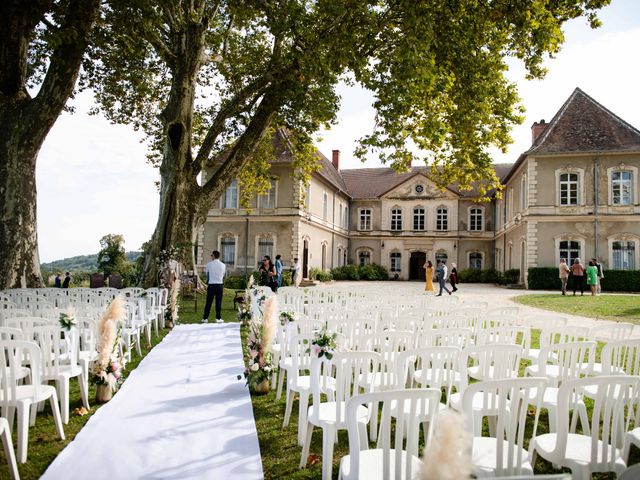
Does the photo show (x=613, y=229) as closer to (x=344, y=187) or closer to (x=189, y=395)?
(x=344, y=187)

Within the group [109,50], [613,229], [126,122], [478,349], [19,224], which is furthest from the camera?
[613,229]

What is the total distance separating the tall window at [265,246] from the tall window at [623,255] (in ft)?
59.1

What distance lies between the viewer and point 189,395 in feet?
16.6

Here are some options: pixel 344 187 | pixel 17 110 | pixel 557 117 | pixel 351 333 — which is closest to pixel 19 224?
pixel 17 110

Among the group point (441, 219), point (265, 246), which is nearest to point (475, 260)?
point (441, 219)

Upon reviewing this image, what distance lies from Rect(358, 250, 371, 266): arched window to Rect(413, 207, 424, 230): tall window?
164 inches

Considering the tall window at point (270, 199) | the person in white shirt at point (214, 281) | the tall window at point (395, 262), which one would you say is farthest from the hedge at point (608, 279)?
the person in white shirt at point (214, 281)

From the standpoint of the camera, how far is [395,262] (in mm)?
34344

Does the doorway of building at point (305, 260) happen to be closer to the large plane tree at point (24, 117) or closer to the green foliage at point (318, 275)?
the green foliage at point (318, 275)

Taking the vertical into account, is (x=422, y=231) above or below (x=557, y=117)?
below

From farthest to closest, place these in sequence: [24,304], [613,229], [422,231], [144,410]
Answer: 1. [422,231]
2. [613,229]
3. [24,304]
4. [144,410]

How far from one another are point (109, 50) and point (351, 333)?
42.0 feet

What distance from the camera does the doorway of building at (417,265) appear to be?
34.3m

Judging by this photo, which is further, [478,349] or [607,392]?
[478,349]
